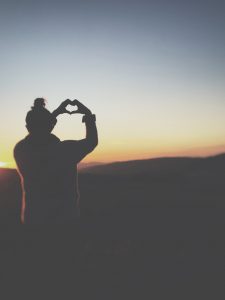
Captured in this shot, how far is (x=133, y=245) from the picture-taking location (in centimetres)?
A: 812

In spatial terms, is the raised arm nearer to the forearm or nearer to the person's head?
the forearm

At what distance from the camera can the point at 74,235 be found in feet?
11.1

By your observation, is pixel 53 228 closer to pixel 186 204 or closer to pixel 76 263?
pixel 76 263

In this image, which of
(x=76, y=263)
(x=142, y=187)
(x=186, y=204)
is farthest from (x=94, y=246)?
(x=142, y=187)

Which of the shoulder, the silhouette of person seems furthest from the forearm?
the shoulder

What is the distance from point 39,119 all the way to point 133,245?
5236 mm

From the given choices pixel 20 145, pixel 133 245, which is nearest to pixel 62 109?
pixel 20 145

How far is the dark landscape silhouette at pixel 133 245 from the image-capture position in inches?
134

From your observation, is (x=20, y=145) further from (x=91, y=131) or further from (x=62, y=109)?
(x=91, y=131)

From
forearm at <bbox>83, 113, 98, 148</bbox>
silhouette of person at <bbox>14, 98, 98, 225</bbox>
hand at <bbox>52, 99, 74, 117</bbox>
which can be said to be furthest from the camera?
hand at <bbox>52, 99, 74, 117</bbox>

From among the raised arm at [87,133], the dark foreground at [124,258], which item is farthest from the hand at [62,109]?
the dark foreground at [124,258]

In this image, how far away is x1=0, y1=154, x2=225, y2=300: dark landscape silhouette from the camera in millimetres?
3416

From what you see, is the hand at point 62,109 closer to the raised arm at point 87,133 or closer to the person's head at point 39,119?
the raised arm at point 87,133

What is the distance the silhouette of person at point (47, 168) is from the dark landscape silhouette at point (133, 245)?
16 centimetres
